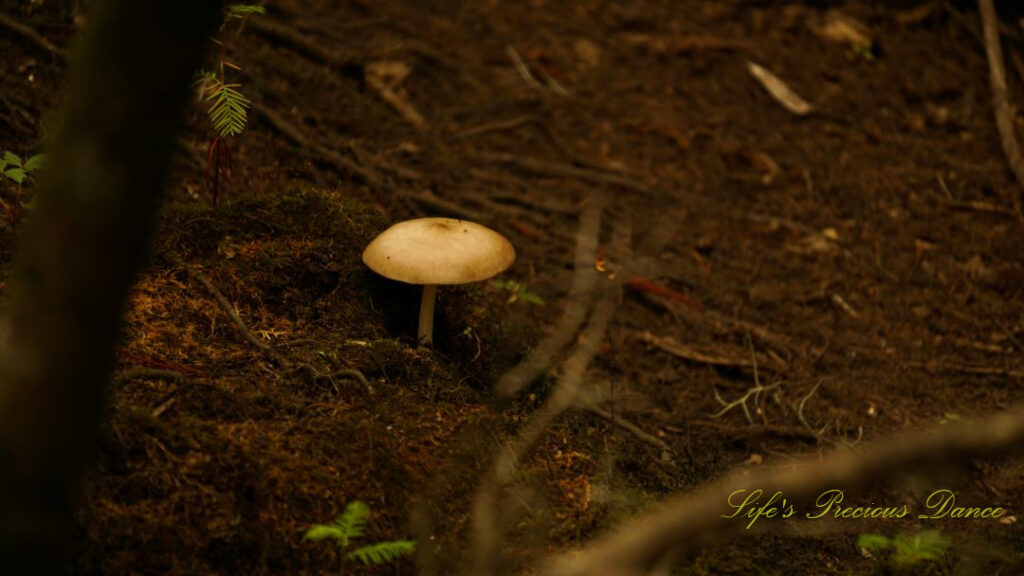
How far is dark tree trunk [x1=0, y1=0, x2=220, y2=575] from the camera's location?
1.53 m

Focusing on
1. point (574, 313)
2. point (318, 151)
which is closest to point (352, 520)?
point (574, 313)

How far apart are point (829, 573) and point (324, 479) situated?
214 cm

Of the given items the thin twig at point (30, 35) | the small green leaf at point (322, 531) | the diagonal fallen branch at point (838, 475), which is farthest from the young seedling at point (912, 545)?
the thin twig at point (30, 35)

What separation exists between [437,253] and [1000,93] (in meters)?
6.36

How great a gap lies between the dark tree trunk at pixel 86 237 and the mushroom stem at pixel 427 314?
2.11m

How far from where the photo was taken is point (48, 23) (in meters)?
5.36

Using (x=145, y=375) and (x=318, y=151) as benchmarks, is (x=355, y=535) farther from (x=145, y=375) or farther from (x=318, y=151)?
(x=318, y=151)

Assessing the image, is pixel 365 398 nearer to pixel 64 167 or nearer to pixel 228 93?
pixel 228 93

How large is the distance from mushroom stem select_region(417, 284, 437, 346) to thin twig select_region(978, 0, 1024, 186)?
213 inches

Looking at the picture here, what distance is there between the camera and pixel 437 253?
11.5 feet

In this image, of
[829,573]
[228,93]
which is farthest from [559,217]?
[829,573]

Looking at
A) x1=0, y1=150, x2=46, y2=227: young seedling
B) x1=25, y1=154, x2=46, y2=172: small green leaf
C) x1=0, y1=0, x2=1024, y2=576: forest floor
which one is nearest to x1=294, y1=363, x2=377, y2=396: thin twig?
x1=0, y1=0, x2=1024, y2=576: forest floor

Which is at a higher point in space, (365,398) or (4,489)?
(4,489)

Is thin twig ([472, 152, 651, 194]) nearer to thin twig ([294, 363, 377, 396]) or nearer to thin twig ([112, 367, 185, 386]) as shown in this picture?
thin twig ([294, 363, 377, 396])
